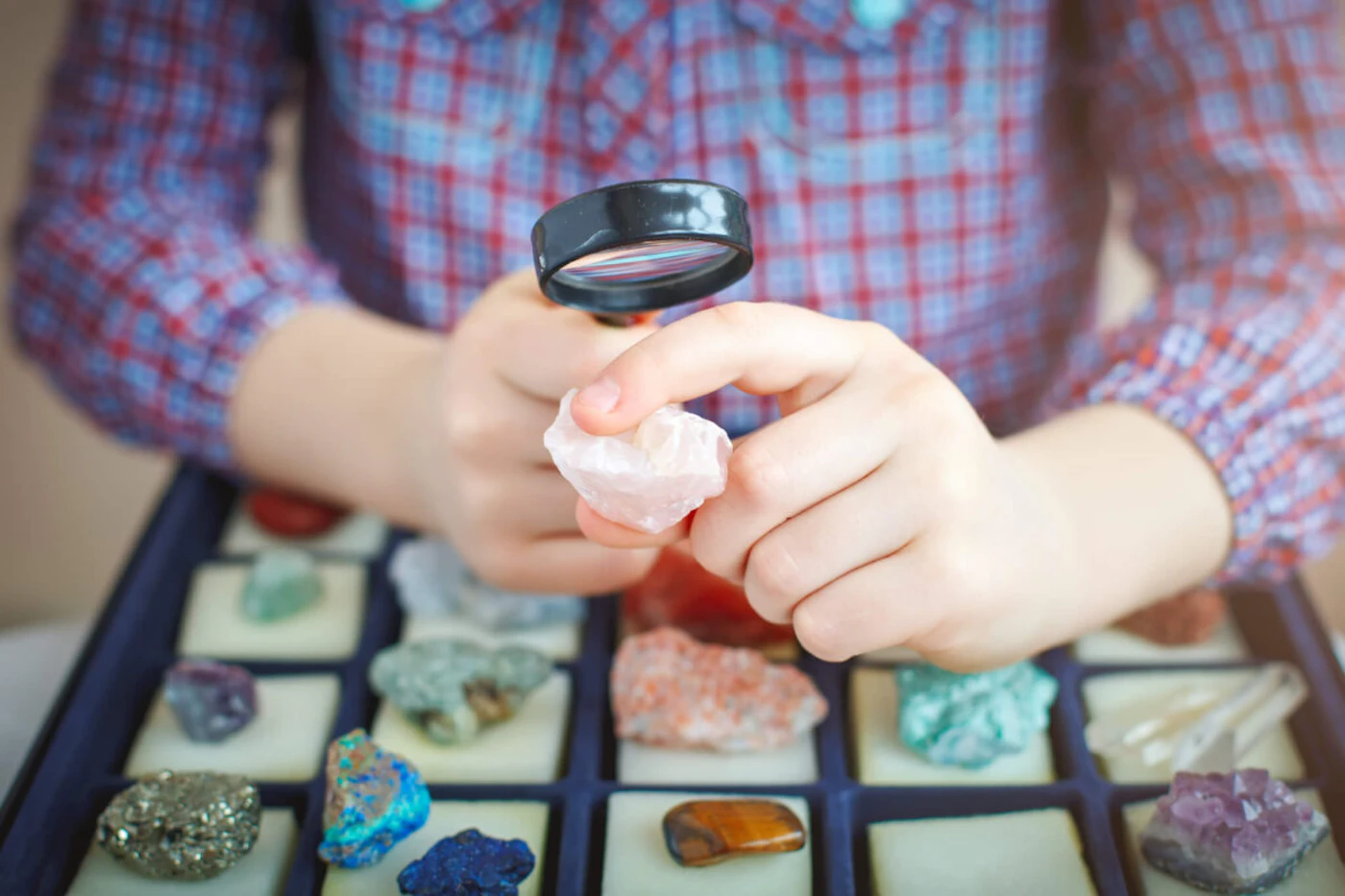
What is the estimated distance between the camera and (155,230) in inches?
27.6

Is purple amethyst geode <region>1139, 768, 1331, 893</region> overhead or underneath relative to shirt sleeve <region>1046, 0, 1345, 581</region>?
underneath

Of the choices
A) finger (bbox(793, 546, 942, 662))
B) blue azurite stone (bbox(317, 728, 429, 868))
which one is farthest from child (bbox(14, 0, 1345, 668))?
blue azurite stone (bbox(317, 728, 429, 868))

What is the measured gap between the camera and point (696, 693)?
47 cm

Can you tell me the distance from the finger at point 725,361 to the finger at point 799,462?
0.01 meters

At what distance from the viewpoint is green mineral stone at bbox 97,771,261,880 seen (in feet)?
1.37

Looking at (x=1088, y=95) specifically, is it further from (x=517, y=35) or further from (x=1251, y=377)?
(x=517, y=35)

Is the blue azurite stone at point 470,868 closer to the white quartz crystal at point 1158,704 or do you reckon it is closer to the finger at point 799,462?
the finger at point 799,462

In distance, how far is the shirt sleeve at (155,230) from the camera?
26.0 inches

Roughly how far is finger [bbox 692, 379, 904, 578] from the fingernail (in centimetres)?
6

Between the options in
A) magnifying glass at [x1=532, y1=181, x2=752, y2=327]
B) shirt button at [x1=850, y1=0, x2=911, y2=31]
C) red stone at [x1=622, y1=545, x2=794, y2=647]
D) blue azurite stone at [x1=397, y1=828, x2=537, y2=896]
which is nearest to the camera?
magnifying glass at [x1=532, y1=181, x2=752, y2=327]

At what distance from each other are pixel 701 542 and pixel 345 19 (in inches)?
17.2

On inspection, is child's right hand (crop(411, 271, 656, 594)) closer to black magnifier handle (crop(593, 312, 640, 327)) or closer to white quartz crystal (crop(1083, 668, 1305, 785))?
black magnifier handle (crop(593, 312, 640, 327))

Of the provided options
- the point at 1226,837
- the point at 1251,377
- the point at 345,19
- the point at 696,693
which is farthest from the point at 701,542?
the point at 345,19

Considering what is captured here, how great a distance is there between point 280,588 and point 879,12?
44 cm
